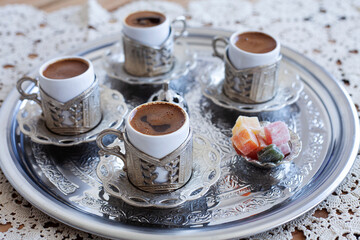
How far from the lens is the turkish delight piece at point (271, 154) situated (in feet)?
3.39

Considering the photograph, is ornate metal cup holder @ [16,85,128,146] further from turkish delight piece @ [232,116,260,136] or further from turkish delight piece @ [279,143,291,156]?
turkish delight piece @ [279,143,291,156]

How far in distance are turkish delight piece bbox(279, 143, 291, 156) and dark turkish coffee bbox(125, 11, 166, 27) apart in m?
0.56

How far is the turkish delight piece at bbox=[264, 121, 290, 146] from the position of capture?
1065 millimetres

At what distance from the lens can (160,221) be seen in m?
0.95

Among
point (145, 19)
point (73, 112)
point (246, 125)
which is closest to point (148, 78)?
point (145, 19)

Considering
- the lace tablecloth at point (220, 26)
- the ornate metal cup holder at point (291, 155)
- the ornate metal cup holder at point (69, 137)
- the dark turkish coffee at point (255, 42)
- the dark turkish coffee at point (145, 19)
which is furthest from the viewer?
the lace tablecloth at point (220, 26)

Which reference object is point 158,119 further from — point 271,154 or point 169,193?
point 271,154

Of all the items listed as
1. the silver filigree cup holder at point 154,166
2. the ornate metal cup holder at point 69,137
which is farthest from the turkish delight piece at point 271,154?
the ornate metal cup holder at point 69,137

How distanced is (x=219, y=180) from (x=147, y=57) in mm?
474

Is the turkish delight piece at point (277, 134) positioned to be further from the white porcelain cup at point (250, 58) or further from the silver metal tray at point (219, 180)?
the white porcelain cup at point (250, 58)

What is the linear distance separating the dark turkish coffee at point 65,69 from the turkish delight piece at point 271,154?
1.64 feet

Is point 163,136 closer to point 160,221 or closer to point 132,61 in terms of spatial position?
point 160,221

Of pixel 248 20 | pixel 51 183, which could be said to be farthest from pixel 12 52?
pixel 248 20

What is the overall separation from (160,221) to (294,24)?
1.08 meters
